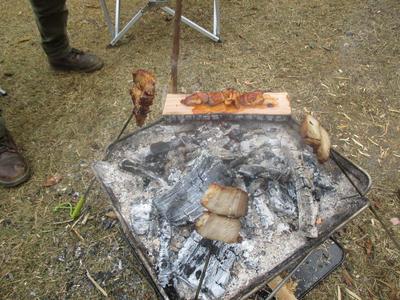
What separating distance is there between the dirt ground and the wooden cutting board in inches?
36.3

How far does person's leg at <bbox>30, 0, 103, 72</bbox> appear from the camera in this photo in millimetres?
3047

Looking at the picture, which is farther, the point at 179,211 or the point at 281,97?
the point at 281,97

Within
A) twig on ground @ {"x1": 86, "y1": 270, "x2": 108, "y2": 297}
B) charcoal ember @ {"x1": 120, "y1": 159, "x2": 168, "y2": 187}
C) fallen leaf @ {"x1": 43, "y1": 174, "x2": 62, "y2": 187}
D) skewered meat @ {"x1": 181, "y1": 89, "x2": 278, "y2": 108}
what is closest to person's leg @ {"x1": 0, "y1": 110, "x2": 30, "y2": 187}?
fallen leaf @ {"x1": 43, "y1": 174, "x2": 62, "y2": 187}

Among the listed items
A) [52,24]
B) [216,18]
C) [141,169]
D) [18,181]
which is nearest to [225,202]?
[141,169]

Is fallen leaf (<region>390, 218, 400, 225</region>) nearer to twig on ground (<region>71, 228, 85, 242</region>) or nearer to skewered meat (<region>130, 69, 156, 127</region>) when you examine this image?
skewered meat (<region>130, 69, 156, 127</region>)

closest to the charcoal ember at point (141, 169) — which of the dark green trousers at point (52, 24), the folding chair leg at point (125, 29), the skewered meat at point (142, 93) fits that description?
the skewered meat at point (142, 93)

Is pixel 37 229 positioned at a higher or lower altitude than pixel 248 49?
lower

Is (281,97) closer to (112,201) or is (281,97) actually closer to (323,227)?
(323,227)

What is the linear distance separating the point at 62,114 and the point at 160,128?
4.68 ft

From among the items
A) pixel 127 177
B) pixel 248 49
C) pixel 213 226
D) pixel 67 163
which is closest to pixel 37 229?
pixel 67 163

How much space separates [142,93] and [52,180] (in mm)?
1239

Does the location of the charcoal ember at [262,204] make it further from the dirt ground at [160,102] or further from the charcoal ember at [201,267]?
the dirt ground at [160,102]

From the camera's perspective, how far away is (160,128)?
7.27 feet

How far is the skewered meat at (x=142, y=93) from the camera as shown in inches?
77.7
